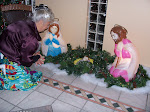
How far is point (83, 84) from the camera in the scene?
10.9 feet

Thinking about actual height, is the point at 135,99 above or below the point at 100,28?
below

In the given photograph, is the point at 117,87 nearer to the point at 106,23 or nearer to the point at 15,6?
the point at 106,23

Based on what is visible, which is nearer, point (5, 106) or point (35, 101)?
point (5, 106)

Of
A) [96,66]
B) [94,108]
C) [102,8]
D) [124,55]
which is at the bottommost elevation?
[94,108]

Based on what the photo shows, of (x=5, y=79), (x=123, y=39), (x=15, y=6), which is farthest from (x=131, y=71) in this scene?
(x=15, y=6)

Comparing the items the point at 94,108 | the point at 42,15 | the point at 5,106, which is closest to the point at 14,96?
the point at 5,106

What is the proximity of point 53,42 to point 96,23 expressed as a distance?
1.20 m

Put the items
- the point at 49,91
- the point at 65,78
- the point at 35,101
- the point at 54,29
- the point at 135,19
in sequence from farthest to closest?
the point at 54,29 < the point at 135,19 < the point at 65,78 < the point at 49,91 < the point at 35,101

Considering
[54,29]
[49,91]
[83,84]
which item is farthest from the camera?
[54,29]

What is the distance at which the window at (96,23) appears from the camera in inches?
157

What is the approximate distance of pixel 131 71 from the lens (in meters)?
3.15

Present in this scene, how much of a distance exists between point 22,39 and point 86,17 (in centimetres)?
217

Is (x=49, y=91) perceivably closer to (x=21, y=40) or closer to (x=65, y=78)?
(x=65, y=78)

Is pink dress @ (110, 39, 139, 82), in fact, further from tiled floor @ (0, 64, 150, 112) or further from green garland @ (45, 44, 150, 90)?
tiled floor @ (0, 64, 150, 112)
